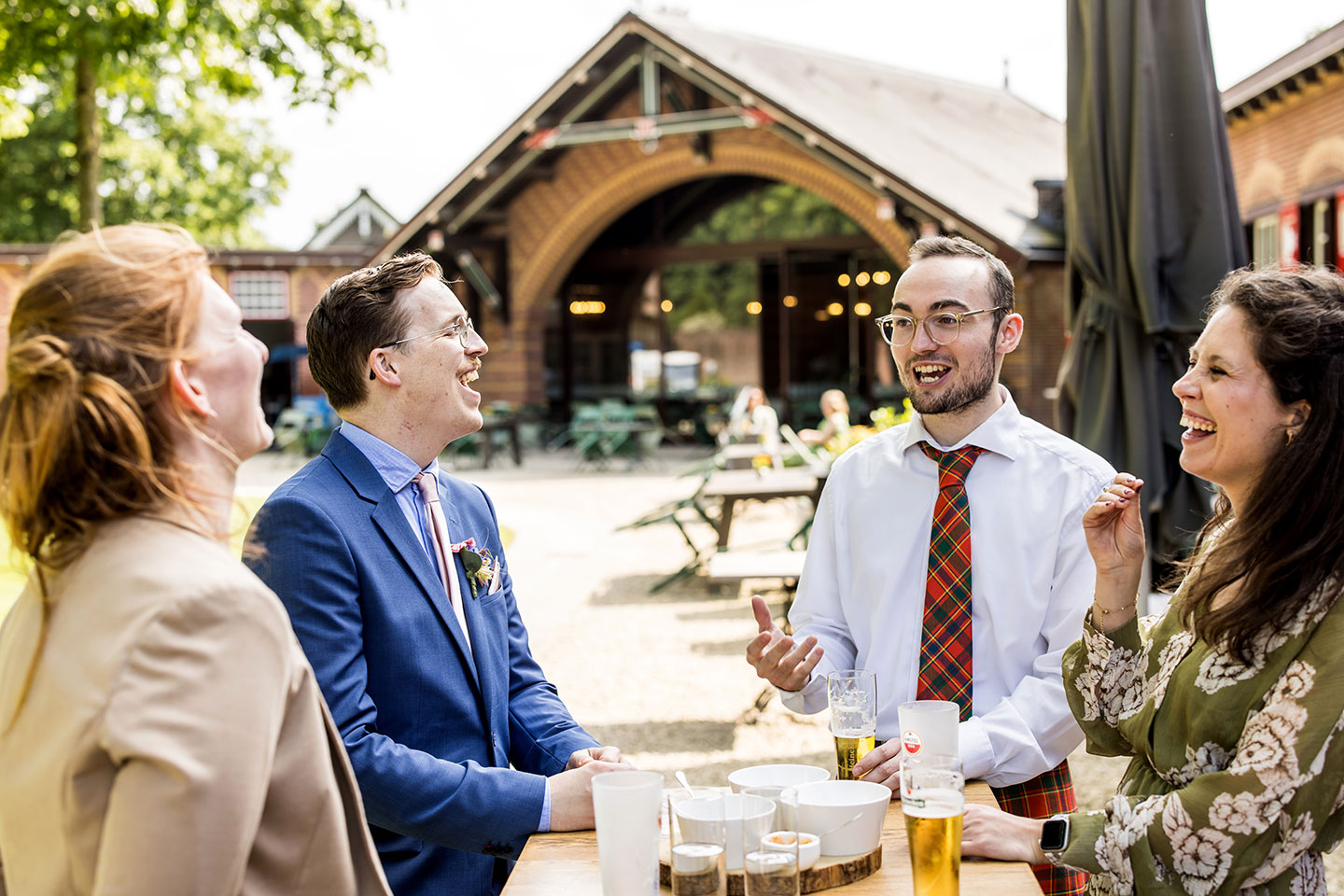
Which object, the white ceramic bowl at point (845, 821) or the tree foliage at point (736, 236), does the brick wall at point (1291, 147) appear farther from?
the white ceramic bowl at point (845, 821)

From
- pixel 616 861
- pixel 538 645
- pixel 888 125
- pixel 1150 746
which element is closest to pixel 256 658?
pixel 616 861

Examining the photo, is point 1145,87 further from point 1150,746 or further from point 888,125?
point 888,125

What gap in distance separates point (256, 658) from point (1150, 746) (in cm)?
A: 138

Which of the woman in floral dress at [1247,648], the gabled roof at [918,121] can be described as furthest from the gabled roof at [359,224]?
the woman in floral dress at [1247,648]

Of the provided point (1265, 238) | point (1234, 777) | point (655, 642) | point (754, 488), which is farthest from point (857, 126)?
point (1234, 777)

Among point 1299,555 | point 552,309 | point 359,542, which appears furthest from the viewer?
point 552,309

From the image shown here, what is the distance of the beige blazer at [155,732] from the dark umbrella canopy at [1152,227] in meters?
3.69

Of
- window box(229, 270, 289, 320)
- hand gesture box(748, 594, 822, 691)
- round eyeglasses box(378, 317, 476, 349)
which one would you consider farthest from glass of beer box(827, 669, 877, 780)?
window box(229, 270, 289, 320)

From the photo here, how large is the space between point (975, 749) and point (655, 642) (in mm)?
5200

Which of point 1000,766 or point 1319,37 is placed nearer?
point 1000,766

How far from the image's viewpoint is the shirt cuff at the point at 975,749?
2135 millimetres

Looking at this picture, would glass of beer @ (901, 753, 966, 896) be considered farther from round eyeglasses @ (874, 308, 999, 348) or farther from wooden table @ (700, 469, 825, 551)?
wooden table @ (700, 469, 825, 551)

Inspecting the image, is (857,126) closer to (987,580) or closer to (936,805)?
(987,580)

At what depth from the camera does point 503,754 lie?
2250 millimetres
